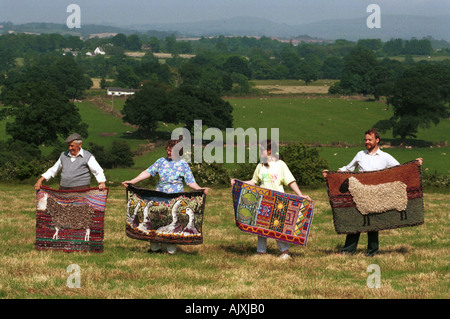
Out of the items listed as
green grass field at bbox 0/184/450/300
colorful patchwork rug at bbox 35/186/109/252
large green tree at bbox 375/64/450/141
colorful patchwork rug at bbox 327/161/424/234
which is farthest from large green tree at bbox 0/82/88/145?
colorful patchwork rug at bbox 327/161/424/234

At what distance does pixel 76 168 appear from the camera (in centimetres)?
1389

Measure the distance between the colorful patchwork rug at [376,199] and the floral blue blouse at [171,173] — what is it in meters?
3.13

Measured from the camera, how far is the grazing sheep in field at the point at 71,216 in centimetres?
1383

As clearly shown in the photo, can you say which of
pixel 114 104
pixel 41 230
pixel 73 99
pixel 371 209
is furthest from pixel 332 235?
pixel 73 99

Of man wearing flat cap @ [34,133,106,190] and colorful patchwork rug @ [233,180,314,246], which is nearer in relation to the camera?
colorful patchwork rug @ [233,180,314,246]

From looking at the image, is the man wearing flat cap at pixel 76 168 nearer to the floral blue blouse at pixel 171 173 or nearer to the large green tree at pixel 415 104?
the floral blue blouse at pixel 171 173

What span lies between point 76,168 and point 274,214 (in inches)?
170

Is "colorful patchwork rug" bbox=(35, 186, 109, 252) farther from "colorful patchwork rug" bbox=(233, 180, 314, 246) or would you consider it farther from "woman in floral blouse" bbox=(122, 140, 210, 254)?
"colorful patchwork rug" bbox=(233, 180, 314, 246)

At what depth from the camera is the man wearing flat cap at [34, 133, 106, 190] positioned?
1373 cm

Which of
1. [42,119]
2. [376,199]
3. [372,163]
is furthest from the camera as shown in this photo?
[42,119]

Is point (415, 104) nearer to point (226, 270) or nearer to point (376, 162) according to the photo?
point (376, 162)

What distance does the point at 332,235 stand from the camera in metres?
18.6

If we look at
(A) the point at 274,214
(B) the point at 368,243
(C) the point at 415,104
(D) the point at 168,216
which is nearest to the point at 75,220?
(D) the point at 168,216

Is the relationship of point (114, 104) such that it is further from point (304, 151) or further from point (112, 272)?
point (112, 272)
